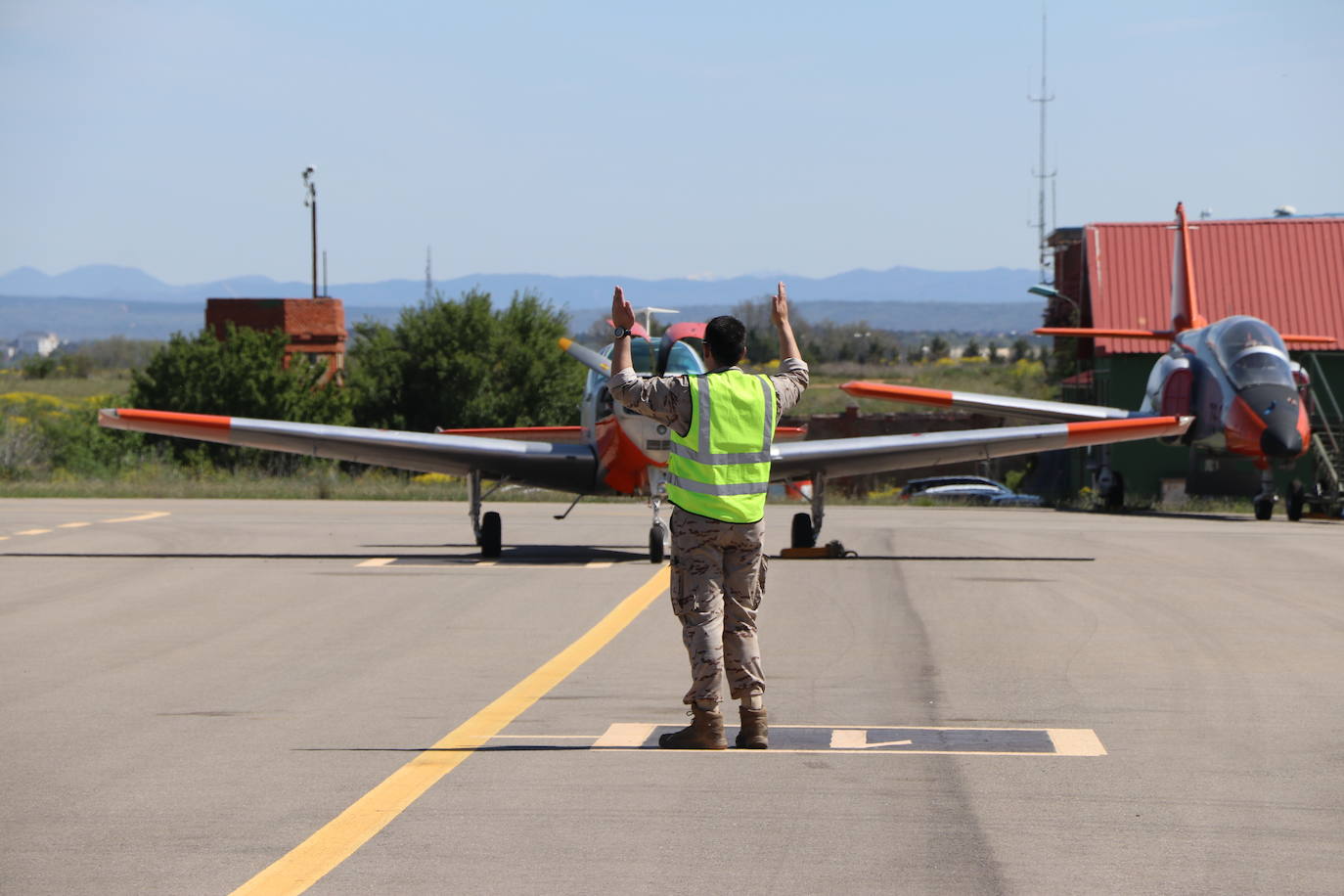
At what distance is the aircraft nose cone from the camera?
98.4ft

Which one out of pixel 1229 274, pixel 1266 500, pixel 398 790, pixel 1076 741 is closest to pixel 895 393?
pixel 1266 500

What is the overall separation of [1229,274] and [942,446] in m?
31.8

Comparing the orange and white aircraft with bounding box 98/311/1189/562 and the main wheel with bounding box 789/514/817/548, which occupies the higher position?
the orange and white aircraft with bounding box 98/311/1189/562

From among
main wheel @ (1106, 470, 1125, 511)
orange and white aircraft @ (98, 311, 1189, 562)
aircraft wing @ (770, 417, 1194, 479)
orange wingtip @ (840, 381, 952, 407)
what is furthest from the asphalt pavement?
main wheel @ (1106, 470, 1125, 511)

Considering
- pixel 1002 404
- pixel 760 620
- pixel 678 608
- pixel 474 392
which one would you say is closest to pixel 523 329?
pixel 474 392

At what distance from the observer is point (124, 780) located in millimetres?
6879

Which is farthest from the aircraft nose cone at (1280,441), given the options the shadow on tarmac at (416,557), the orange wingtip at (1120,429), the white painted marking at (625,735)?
the white painted marking at (625,735)

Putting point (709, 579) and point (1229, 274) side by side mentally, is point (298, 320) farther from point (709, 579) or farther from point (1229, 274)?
point (709, 579)

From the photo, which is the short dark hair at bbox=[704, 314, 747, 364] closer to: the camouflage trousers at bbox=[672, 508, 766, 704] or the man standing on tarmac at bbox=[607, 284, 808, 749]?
the man standing on tarmac at bbox=[607, 284, 808, 749]

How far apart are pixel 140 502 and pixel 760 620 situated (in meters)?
20.9

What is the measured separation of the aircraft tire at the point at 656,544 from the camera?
1808 centimetres

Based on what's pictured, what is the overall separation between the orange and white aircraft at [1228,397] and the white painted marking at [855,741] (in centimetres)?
2074

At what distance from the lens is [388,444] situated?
20.0 metres

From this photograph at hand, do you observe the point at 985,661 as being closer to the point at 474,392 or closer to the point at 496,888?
the point at 496,888
